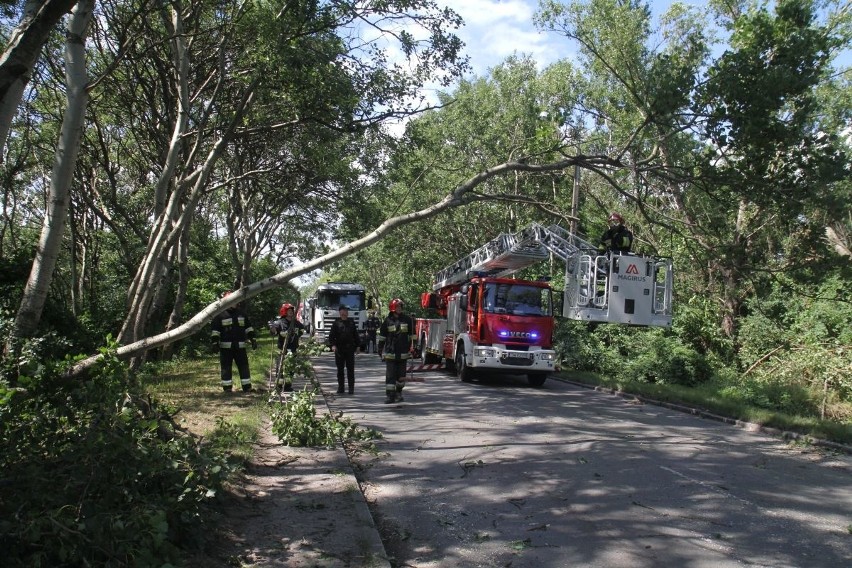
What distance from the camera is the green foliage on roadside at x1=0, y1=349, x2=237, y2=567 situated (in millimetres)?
3338

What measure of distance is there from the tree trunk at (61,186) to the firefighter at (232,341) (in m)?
5.30

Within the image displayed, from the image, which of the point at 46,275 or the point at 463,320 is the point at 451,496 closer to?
the point at 46,275

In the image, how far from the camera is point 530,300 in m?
16.1

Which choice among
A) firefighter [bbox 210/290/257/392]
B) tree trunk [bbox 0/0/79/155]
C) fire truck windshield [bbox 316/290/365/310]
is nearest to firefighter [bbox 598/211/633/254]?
firefighter [bbox 210/290/257/392]

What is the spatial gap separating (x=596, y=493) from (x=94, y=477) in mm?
4500

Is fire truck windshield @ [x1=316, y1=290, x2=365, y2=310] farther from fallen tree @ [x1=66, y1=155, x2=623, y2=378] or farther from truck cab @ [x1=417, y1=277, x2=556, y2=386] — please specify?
fallen tree @ [x1=66, y1=155, x2=623, y2=378]

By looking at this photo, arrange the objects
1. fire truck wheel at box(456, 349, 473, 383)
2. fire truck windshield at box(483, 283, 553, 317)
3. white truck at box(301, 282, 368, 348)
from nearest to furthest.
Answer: fire truck windshield at box(483, 283, 553, 317), fire truck wheel at box(456, 349, 473, 383), white truck at box(301, 282, 368, 348)

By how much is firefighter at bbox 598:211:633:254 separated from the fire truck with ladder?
0.24 meters

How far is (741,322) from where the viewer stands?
19219 millimetres

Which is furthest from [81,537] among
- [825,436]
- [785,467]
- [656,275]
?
[656,275]

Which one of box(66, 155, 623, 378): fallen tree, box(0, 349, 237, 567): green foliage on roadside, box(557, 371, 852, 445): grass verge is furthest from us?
box(557, 371, 852, 445): grass verge

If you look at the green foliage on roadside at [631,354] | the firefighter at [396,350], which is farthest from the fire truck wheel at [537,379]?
the firefighter at [396,350]

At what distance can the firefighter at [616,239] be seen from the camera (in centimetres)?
1199

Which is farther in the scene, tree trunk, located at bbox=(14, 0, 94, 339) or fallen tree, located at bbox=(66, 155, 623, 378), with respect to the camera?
tree trunk, located at bbox=(14, 0, 94, 339)
